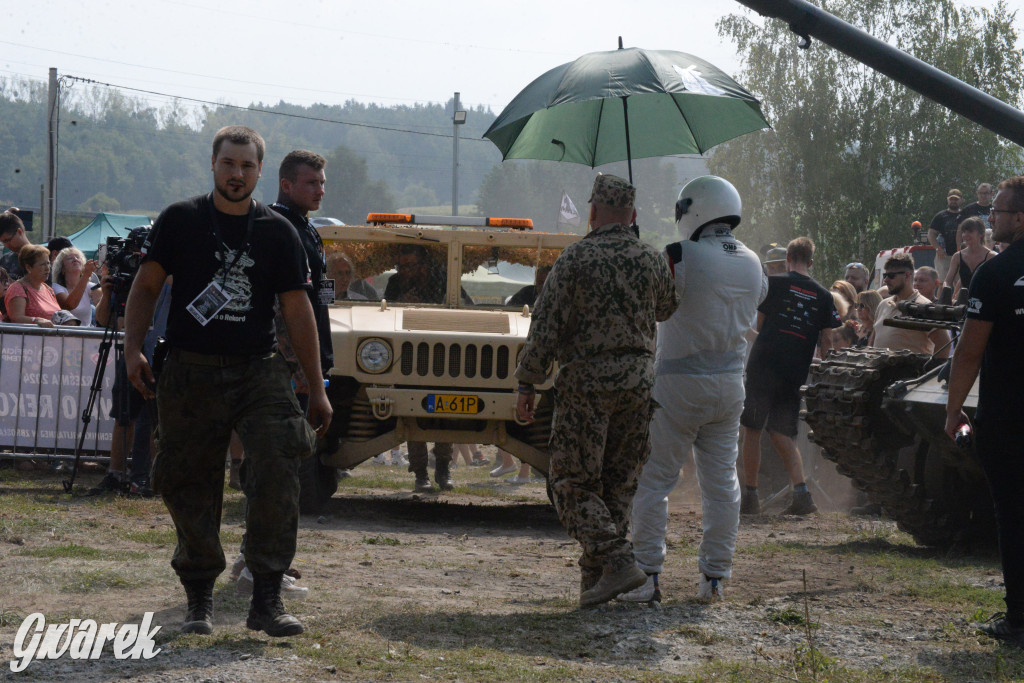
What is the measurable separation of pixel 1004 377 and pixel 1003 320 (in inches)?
9.4

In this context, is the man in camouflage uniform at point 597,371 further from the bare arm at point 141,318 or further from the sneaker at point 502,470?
the sneaker at point 502,470

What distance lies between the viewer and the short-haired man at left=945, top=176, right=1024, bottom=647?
17.5 ft

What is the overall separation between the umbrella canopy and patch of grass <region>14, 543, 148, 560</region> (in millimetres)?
3028

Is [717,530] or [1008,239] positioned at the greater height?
[1008,239]

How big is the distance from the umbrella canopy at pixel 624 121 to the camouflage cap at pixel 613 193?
145 centimetres

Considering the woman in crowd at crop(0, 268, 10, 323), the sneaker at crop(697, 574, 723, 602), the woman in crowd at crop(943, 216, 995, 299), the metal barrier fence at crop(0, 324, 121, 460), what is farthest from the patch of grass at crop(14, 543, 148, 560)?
the woman in crowd at crop(943, 216, 995, 299)

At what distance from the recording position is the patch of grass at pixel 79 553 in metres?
6.71

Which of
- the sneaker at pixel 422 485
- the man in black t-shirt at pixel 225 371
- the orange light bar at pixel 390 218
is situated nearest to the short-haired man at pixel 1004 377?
the man in black t-shirt at pixel 225 371

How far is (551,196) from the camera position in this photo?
13012 centimetres

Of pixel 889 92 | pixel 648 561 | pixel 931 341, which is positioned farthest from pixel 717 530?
pixel 889 92

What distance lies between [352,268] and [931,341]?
4219 mm

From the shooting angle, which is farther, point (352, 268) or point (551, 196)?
point (551, 196)

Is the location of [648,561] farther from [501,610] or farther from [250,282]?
[250,282]

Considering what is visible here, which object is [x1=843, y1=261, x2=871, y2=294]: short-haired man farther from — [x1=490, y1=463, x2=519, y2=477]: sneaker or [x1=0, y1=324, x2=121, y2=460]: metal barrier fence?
[x1=0, y1=324, x2=121, y2=460]: metal barrier fence
